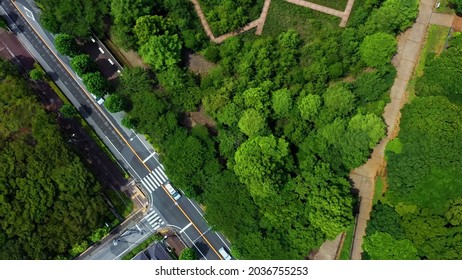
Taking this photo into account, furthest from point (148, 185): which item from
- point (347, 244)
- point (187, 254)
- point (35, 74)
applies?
point (347, 244)

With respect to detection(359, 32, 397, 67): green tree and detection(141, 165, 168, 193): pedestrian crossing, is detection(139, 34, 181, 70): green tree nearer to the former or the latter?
detection(141, 165, 168, 193): pedestrian crossing

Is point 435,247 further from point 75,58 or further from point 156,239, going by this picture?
point 75,58

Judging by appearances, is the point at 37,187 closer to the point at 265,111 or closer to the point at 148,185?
the point at 148,185

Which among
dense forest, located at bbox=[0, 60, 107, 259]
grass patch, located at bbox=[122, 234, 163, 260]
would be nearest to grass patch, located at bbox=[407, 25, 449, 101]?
grass patch, located at bbox=[122, 234, 163, 260]

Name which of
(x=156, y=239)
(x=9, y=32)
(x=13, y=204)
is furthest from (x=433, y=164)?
(x=9, y=32)

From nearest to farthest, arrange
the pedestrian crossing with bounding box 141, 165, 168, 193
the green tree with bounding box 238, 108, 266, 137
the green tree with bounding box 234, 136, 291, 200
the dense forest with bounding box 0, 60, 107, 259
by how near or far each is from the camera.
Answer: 1. the dense forest with bounding box 0, 60, 107, 259
2. the green tree with bounding box 234, 136, 291, 200
3. the green tree with bounding box 238, 108, 266, 137
4. the pedestrian crossing with bounding box 141, 165, 168, 193
